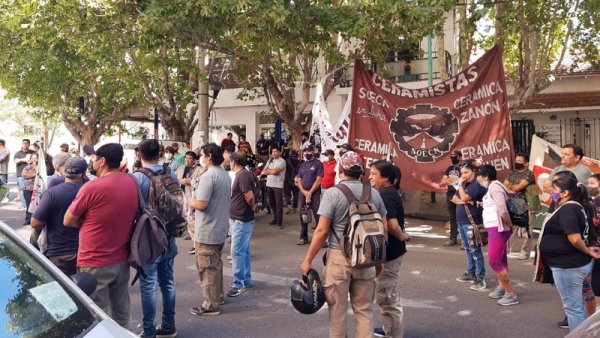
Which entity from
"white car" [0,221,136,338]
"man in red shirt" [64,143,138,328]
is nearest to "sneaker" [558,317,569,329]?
"man in red shirt" [64,143,138,328]

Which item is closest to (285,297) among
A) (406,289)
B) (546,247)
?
(406,289)

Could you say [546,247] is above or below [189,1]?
below

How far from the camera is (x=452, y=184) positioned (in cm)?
961

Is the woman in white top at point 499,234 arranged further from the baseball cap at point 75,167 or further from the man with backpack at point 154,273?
the baseball cap at point 75,167

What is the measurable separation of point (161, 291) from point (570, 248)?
3.65m

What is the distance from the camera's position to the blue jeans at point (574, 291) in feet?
16.0

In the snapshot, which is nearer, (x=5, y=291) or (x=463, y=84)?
(x=5, y=291)

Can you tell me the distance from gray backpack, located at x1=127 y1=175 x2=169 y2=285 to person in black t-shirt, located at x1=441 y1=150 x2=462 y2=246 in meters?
6.30

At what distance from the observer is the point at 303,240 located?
1012 cm

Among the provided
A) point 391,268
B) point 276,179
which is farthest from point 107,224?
point 276,179

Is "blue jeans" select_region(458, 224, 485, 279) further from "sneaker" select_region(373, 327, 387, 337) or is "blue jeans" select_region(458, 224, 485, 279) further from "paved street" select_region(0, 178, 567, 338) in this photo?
"sneaker" select_region(373, 327, 387, 337)

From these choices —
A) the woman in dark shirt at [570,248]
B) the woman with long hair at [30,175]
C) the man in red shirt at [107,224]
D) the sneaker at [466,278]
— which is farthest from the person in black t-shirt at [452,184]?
the woman with long hair at [30,175]

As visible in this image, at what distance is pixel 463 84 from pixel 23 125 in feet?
141

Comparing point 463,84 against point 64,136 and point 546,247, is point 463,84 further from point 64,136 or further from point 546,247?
point 64,136
